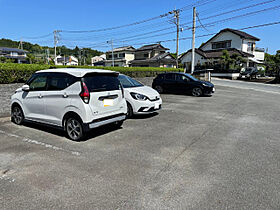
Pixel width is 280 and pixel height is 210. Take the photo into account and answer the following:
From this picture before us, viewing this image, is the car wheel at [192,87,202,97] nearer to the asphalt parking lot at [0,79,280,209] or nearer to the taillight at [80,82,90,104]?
the asphalt parking lot at [0,79,280,209]

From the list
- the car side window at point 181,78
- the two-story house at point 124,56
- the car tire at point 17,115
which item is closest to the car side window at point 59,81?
the car tire at point 17,115

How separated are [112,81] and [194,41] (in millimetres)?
18790

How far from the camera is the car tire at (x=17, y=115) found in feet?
19.3

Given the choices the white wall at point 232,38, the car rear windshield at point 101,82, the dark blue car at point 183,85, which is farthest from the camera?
the white wall at point 232,38

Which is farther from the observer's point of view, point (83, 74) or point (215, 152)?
point (83, 74)

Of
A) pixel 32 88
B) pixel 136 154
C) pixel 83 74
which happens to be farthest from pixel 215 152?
pixel 32 88

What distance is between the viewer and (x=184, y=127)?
5.95 metres

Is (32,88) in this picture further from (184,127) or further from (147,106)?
(184,127)

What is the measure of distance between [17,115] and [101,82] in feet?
10.5

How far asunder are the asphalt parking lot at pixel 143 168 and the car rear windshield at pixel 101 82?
4.12 feet

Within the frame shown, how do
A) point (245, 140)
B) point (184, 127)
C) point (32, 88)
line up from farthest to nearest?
point (184, 127) → point (32, 88) → point (245, 140)

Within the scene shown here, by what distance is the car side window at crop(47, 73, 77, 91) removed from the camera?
4.58 meters

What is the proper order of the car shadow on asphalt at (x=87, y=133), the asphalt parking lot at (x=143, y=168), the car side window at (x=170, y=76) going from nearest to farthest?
the asphalt parking lot at (x=143, y=168) → the car shadow on asphalt at (x=87, y=133) → the car side window at (x=170, y=76)

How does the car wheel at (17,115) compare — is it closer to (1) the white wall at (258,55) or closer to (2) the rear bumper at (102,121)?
(2) the rear bumper at (102,121)
